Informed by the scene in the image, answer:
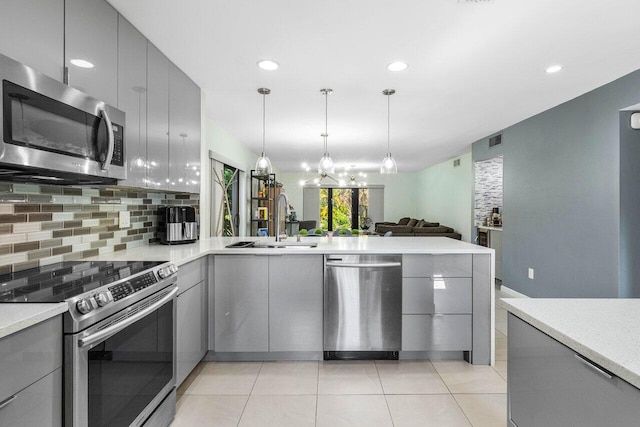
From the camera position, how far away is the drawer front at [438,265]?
2.61m

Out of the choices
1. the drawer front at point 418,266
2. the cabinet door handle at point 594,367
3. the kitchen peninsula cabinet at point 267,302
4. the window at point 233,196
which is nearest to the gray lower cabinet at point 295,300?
the kitchen peninsula cabinet at point 267,302

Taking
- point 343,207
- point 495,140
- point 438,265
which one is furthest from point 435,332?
point 343,207

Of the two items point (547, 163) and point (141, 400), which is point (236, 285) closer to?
point (141, 400)

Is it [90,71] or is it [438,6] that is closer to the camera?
[90,71]

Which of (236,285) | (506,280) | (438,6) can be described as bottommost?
(506,280)

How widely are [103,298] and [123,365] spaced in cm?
36

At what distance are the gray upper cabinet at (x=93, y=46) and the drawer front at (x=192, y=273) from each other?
41.4 inches

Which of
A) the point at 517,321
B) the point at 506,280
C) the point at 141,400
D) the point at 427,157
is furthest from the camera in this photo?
the point at 427,157

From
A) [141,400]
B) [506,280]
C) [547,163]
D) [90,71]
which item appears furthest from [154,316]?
[506,280]

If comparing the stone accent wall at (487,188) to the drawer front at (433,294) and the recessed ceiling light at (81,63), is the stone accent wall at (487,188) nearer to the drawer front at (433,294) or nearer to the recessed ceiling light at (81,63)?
the drawer front at (433,294)

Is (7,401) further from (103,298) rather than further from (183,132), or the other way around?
(183,132)

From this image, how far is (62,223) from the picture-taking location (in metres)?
1.88

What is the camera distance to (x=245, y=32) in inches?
86.4

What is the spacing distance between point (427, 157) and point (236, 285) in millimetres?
Answer: 6110
